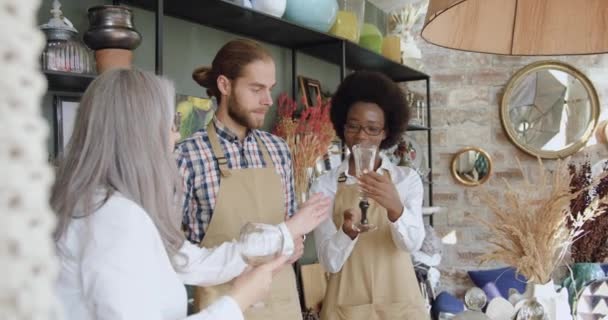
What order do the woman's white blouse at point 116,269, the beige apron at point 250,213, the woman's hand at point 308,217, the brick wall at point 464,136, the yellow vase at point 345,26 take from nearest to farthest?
the woman's white blouse at point 116,269
the woman's hand at point 308,217
the beige apron at point 250,213
the yellow vase at point 345,26
the brick wall at point 464,136

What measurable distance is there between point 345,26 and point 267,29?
0.63 m

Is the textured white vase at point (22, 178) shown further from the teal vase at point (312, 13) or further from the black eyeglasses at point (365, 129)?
the teal vase at point (312, 13)

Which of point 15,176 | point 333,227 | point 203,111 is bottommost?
point 333,227

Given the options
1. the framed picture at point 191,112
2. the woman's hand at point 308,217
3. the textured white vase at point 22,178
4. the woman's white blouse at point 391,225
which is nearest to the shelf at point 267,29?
the framed picture at point 191,112

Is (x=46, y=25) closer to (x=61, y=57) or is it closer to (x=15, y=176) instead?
(x=61, y=57)

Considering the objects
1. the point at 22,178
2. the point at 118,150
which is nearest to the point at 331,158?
the point at 118,150

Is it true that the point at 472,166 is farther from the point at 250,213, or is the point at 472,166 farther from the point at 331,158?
the point at 250,213

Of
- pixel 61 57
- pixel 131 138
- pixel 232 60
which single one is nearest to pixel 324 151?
pixel 232 60

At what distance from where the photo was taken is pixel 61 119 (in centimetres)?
198

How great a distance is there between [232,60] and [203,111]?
2.55 ft

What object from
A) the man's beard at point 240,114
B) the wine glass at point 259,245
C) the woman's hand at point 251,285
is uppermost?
the man's beard at point 240,114

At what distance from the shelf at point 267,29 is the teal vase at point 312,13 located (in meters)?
0.04

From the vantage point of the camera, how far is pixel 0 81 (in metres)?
0.16

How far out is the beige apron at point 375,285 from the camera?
6.50ft
